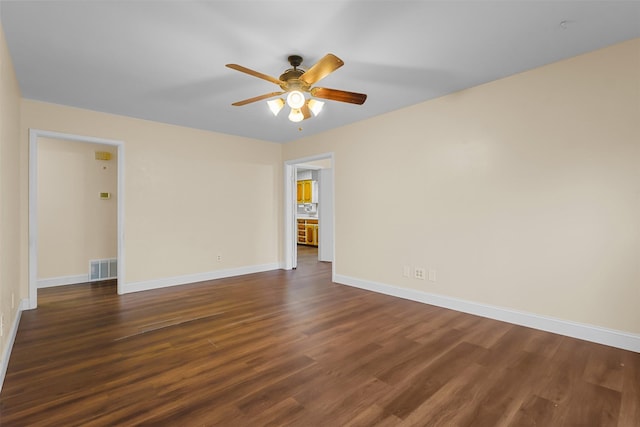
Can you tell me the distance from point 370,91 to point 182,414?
10.7 ft

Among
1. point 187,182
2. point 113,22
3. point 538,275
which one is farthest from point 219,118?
point 538,275

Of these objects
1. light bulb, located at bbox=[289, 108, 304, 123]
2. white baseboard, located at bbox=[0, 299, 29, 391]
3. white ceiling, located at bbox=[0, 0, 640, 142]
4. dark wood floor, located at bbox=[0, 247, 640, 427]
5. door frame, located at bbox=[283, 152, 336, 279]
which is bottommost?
dark wood floor, located at bbox=[0, 247, 640, 427]

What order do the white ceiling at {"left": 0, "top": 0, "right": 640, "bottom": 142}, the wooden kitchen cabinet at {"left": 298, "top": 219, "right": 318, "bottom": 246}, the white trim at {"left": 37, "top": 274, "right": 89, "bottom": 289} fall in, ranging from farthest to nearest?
the wooden kitchen cabinet at {"left": 298, "top": 219, "right": 318, "bottom": 246}
the white trim at {"left": 37, "top": 274, "right": 89, "bottom": 289}
the white ceiling at {"left": 0, "top": 0, "right": 640, "bottom": 142}

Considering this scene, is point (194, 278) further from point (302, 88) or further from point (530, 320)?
point (530, 320)

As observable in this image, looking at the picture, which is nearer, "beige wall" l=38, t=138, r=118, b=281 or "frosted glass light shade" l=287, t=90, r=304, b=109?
"frosted glass light shade" l=287, t=90, r=304, b=109

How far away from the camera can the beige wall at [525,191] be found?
2426 mm

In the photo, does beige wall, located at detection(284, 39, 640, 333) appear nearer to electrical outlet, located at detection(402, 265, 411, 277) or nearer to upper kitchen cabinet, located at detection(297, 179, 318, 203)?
→ electrical outlet, located at detection(402, 265, 411, 277)

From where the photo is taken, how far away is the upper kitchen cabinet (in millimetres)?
9281

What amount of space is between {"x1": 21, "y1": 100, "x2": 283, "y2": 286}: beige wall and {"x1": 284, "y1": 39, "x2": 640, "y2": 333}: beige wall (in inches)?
90.8

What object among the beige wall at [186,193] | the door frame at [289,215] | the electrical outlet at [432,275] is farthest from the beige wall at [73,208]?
the electrical outlet at [432,275]

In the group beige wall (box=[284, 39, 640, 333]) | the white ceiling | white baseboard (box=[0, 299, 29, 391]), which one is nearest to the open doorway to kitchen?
beige wall (box=[284, 39, 640, 333])

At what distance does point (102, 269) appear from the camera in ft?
16.3

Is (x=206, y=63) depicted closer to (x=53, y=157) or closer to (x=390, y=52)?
(x=390, y=52)

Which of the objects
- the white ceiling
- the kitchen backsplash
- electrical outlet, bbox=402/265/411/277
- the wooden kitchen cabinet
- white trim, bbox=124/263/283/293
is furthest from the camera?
the kitchen backsplash
